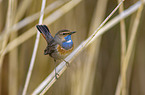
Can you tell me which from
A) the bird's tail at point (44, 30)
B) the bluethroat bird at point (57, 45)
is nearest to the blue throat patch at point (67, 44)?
the bluethroat bird at point (57, 45)

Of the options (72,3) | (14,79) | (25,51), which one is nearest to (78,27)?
(72,3)

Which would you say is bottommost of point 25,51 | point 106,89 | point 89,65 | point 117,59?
point 106,89

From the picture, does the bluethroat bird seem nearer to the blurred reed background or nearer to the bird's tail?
the bird's tail

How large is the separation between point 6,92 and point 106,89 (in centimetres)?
142

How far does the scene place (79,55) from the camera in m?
2.63

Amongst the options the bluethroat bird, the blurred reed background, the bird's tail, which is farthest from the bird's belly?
the blurred reed background

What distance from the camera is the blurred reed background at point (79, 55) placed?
90.5 inches

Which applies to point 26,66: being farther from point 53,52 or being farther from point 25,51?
point 53,52

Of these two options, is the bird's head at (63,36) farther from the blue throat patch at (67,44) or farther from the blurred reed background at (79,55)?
the blurred reed background at (79,55)

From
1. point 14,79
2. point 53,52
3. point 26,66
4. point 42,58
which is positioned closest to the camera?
point 53,52

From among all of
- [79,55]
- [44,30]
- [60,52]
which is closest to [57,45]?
[60,52]

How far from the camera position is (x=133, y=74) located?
292 centimetres

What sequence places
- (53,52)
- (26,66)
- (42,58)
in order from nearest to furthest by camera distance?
1. (53,52)
2. (42,58)
3. (26,66)

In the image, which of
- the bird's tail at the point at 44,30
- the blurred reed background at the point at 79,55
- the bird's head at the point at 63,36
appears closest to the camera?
the bird's tail at the point at 44,30
